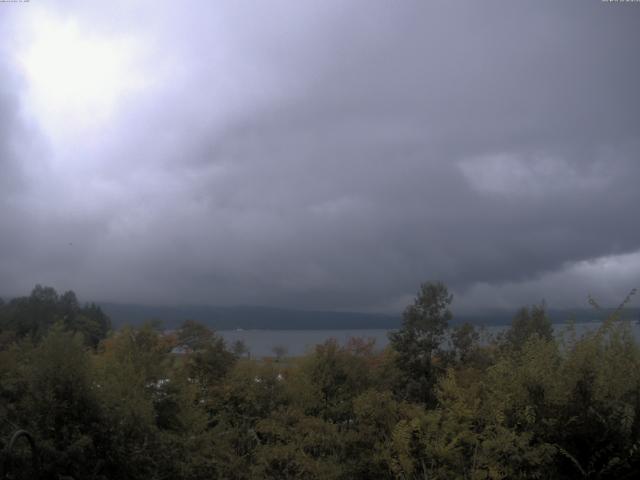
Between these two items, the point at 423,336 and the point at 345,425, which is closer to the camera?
the point at 345,425

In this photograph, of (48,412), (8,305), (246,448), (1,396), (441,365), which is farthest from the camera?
(8,305)

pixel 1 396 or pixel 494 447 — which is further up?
pixel 1 396

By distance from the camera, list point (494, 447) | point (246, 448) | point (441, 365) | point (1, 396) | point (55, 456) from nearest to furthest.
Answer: point (55, 456) → point (1, 396) → point (494, 447) → point (246, 448) → point (441, 365)

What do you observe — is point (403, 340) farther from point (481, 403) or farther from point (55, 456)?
point (55, 456)

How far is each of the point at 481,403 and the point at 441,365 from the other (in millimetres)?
11380

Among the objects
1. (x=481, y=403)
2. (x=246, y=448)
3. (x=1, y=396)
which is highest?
(x=1, y=396)

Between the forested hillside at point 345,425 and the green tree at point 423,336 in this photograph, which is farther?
the green tree at point 423,336

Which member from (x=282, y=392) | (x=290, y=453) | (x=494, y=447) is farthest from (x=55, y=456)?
(x=282, y=392)

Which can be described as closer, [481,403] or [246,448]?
[481,403]

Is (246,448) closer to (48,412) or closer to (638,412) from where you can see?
(48,412)

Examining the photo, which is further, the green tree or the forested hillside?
the green tree

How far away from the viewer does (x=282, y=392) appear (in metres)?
15.4

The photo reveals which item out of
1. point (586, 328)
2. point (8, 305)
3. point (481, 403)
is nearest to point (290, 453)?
point (481, 403)

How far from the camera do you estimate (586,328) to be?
34.7 feet
